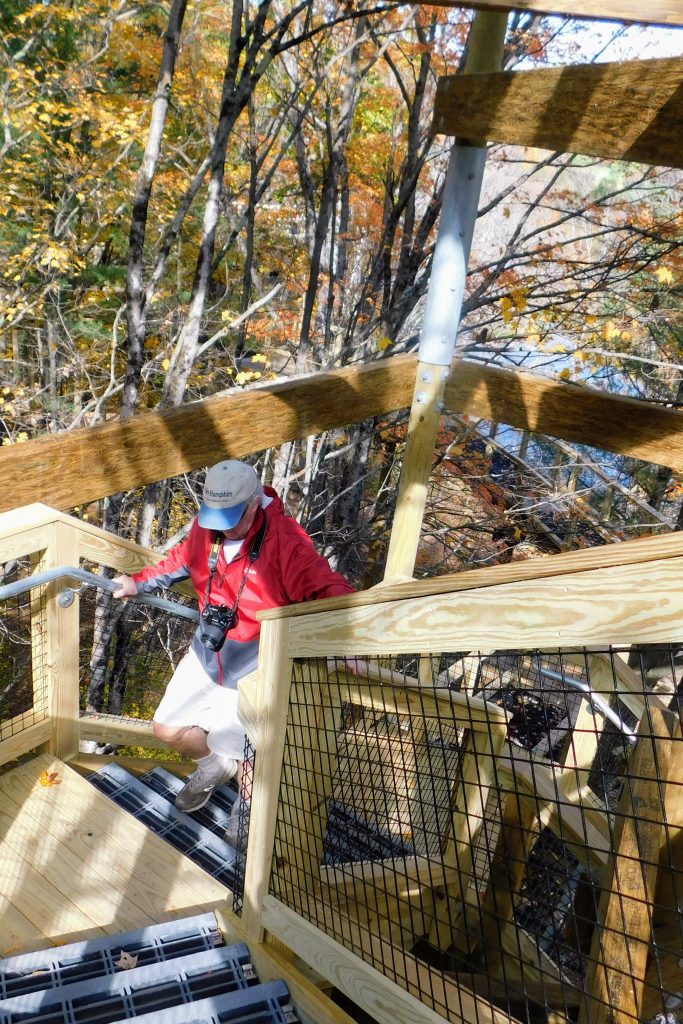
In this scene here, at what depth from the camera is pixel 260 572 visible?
2822mm

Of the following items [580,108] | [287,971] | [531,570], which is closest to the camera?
[531,570]

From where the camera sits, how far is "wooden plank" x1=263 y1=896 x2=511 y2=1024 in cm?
162

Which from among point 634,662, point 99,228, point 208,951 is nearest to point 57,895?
point 208,951

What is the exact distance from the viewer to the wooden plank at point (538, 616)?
963 mm

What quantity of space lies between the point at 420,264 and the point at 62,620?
17.2 ft

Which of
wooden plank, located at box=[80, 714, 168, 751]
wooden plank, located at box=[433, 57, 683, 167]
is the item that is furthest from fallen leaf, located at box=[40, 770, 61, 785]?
wooden plank, located at box=[433, 57, 683, 167]

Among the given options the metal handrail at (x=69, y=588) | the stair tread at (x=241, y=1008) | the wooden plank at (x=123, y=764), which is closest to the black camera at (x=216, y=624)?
the metal handrail at (x=69, y=588)

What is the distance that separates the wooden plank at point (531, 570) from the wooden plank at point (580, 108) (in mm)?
1655

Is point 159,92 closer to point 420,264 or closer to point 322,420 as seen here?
point 420,264

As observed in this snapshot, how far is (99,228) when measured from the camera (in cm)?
1327

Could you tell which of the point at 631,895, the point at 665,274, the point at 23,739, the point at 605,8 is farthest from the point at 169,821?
the point at 665,274

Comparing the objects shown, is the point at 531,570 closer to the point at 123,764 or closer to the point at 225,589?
the point at 225,589

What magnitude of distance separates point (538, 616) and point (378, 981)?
3.63 feet

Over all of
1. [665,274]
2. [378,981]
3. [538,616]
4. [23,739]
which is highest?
[665,274]
